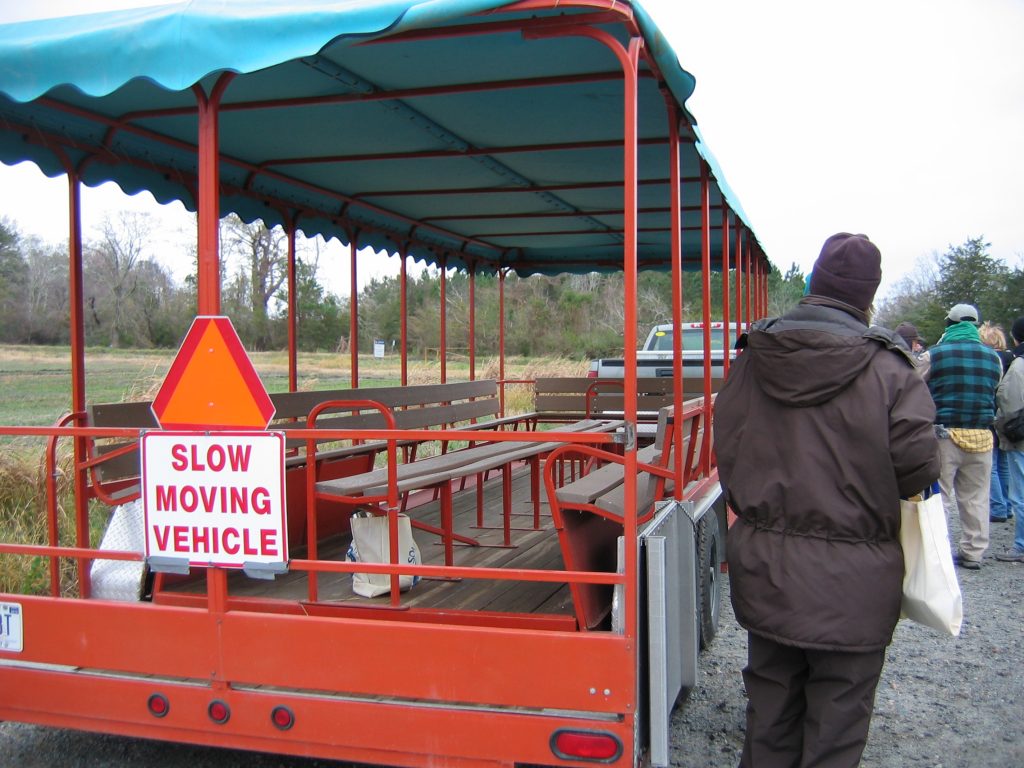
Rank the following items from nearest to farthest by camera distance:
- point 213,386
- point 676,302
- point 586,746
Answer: point 586,746, point 213,386, point 676,302

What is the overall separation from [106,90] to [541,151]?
2.85 m

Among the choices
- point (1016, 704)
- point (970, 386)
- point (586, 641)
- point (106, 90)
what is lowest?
point (1016, 704)

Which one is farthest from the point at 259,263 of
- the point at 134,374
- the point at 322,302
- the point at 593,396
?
the point at 593,396

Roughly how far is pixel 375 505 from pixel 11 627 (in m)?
1.47

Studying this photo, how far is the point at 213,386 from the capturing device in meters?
3.12

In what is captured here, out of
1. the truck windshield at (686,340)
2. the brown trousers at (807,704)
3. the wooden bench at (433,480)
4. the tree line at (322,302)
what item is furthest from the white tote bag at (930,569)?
the tree line at (322,302)

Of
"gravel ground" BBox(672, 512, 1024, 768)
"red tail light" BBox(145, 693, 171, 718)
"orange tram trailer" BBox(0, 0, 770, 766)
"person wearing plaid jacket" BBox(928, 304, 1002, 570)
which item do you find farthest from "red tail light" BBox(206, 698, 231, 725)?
"person wearing plaid jacket" BBox(928, 304, 1002, 570)

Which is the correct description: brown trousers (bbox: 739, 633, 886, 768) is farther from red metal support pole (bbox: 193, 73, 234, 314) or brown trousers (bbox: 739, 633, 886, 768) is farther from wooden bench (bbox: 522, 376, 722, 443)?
wooden bench (bbox: 522, 376, 722, 443)

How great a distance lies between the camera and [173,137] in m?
5.07

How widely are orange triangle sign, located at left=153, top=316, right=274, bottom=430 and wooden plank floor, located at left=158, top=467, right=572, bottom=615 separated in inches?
39.5

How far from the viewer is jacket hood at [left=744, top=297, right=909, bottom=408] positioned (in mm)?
2725

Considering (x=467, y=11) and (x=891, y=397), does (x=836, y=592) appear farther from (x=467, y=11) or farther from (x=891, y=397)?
(x=467, y=11)

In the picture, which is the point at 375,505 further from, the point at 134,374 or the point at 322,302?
the point at 322,302

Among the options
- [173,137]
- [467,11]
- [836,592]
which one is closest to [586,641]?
[836,592]
